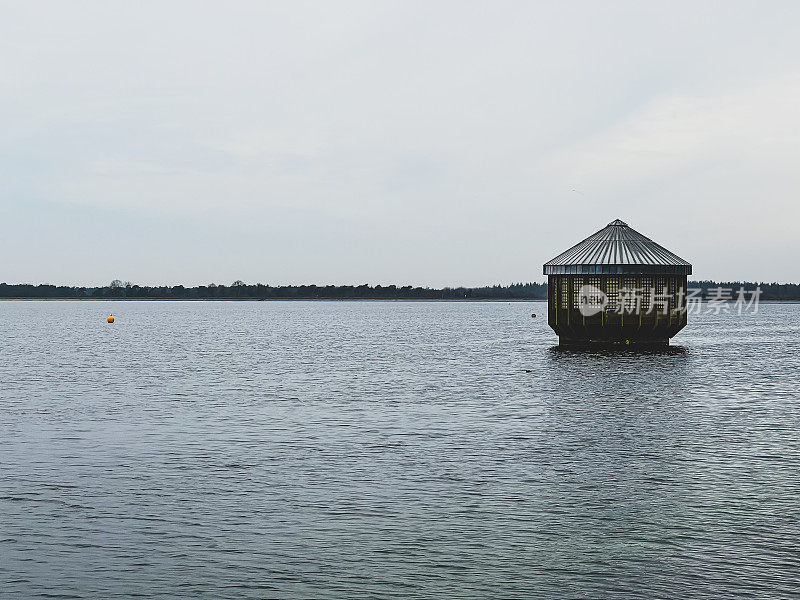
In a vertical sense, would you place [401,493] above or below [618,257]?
below

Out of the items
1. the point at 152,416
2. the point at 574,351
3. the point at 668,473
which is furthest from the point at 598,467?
the point at 574,351

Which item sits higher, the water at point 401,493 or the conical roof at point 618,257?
the conical roof at point 618,257

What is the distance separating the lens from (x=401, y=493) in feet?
70.0

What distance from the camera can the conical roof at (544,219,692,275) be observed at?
70.5 meters

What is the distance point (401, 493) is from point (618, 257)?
53362 mm

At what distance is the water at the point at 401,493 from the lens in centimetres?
1508

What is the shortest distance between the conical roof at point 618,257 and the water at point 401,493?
25.1 m

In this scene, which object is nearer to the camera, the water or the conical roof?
the water

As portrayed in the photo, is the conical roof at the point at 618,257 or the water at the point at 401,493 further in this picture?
the conical roof at the point at 618,257

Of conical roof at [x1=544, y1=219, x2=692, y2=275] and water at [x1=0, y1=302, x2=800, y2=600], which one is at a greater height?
conical roof at [x1=544, y1=219, x2=692, y2=275]

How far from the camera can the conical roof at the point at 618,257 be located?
70.5 m

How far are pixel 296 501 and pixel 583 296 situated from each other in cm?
5410

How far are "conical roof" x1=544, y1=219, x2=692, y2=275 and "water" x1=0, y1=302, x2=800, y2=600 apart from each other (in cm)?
2506

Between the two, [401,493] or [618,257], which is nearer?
[401,493]
